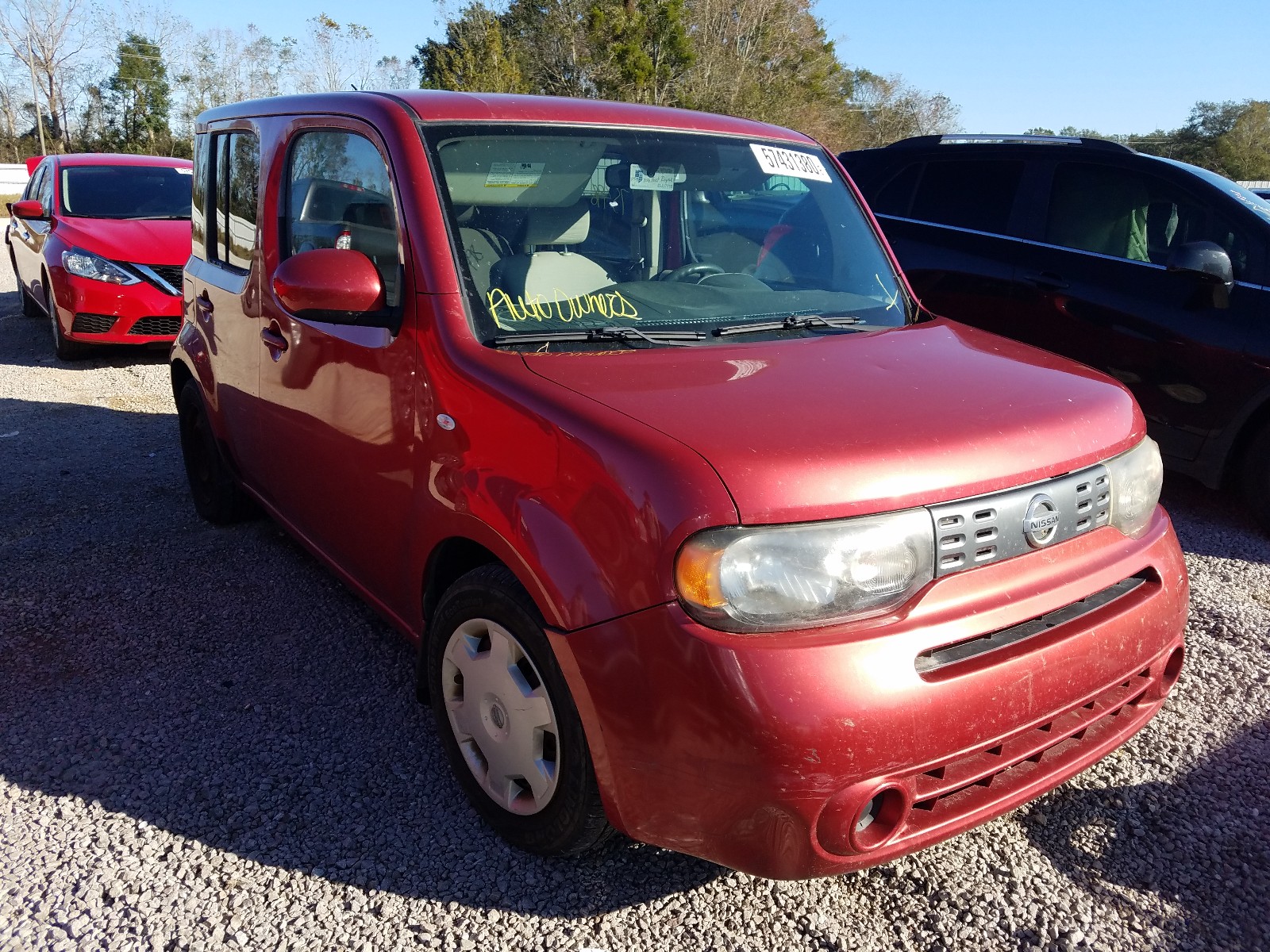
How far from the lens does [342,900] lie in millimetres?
2195

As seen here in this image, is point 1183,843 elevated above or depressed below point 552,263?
below

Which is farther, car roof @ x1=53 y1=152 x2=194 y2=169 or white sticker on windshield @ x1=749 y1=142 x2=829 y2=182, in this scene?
car roof @ x1=53 y1=152 x2=194 y2=169

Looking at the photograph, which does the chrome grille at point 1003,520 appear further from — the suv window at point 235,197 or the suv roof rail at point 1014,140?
the suv roof rail at point 1014,140

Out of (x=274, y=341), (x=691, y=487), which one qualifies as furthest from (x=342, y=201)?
(x=691, y=487)

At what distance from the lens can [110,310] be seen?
7.66 m

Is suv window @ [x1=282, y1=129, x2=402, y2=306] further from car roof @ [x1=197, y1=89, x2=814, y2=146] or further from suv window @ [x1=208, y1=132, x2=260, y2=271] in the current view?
suv window @ [x1=208, y1=132, x2=260, y2=271]

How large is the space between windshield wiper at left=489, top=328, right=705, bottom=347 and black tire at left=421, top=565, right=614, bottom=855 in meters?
0.56

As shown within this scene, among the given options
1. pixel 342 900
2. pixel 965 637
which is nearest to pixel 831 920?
pixel 965 637

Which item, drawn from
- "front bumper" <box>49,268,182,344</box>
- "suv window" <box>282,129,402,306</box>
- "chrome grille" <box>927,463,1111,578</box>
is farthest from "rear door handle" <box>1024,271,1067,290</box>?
"front bumper" <box>49,268,182,344</box>

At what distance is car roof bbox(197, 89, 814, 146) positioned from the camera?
8.84 ft

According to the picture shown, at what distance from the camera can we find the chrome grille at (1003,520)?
1880 mm

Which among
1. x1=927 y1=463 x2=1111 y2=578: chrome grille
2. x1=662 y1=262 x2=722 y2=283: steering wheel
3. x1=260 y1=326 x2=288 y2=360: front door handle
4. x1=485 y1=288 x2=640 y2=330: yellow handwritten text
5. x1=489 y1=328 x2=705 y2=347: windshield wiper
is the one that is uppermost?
x1=662 y1=262 x2=722 y2=283: steering wheel

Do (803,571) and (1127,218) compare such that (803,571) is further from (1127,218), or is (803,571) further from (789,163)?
(1127,218)

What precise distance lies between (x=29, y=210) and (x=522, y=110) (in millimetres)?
7937
